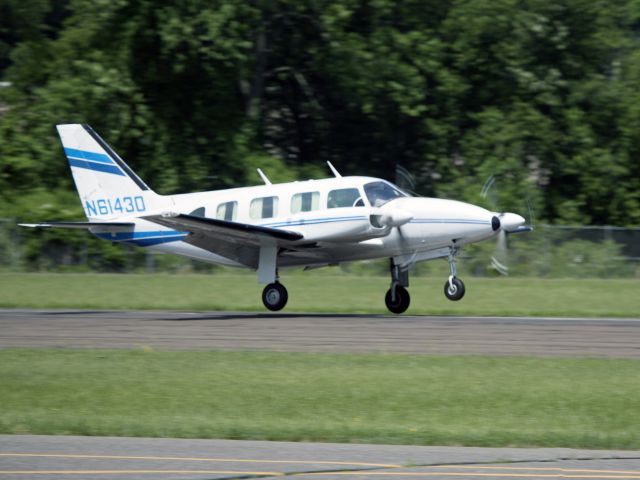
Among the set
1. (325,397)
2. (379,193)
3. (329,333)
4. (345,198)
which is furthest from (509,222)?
(325,397)

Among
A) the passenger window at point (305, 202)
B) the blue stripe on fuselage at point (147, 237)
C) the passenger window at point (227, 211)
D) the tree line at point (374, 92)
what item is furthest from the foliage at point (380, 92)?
the passenger window at point (305, 202)

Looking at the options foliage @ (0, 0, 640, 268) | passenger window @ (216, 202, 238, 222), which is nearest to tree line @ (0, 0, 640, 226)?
foliage @ (0, 0, 640, 268)

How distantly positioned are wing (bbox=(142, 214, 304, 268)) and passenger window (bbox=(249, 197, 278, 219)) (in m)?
0.65

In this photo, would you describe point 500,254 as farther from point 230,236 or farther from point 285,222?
point 230,236

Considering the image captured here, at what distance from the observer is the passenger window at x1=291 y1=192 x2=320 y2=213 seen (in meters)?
23.0

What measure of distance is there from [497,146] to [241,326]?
70.5 feet

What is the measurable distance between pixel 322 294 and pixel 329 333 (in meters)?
9.92

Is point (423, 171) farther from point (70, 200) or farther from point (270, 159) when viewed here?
point (70, 200)

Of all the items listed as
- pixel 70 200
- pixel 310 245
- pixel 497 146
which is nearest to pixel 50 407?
pixel 310 245

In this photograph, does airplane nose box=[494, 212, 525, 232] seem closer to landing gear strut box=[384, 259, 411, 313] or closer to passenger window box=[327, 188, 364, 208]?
landing gear strut box=[384, 259, 411, 313]

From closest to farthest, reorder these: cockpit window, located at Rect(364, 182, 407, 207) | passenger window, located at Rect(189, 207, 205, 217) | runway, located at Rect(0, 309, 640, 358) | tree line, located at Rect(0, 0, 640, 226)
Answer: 1. runway, located at Rect(0, 309, 640, 358)
2. cockpit window, located at Rect(364, 182, 407, 207)
3. passenger window, located at Rect(189, 207, 205, 217)
4. tree line, located at Rect(0, 0, 640, 226)

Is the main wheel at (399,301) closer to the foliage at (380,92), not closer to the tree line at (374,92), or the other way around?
the foliage at (380,92)

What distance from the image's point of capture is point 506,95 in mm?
41344

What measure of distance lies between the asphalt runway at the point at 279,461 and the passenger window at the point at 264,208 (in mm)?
14005
